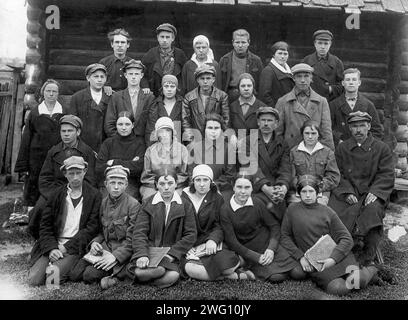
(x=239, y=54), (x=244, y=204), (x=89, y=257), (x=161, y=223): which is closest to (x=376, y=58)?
(x=239, y=54)

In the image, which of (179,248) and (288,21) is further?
(288,21)

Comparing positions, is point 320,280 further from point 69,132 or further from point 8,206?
point 8,206

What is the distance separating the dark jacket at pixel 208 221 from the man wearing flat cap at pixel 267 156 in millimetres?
566

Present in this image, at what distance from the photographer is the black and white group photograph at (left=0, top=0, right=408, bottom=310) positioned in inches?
205

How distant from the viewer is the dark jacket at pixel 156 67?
23.5 ft

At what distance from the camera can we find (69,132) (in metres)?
→ 6.05

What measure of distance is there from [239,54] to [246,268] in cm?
294

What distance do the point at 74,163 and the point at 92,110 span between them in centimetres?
121

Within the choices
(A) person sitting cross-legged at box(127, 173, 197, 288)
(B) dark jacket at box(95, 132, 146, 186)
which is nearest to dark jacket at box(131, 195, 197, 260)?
(A) person sitting cross-legged at box(127, 173, 197, 288)

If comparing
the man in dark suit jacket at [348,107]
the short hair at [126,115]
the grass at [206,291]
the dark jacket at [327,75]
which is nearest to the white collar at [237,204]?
the grass at [206,291]

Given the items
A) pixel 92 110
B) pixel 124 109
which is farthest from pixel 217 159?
pixel 92 110

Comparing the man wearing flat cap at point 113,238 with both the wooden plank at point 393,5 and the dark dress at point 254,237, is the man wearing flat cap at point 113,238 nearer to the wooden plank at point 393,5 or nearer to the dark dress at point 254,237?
the dark dress at point 254,237

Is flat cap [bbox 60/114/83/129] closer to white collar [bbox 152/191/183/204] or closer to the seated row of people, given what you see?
the seated row of people

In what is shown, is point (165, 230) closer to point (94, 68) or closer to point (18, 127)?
point (94, 68)
